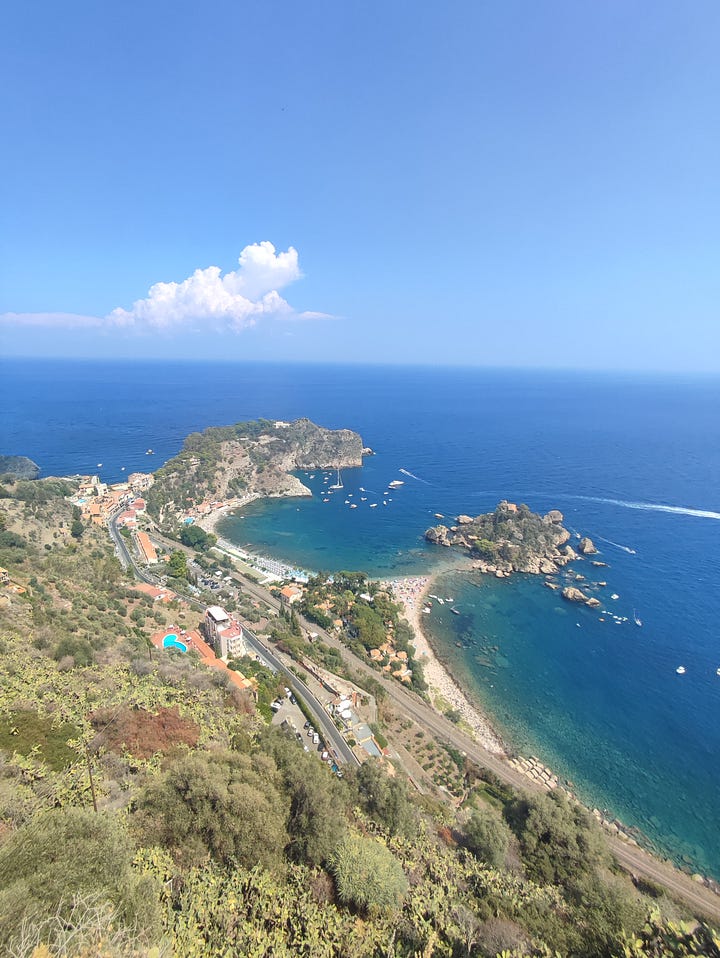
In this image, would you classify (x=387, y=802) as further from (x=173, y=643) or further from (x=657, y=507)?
(x=657, y=507)

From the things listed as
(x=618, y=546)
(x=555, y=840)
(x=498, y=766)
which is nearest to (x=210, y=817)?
(x=555, y=840)

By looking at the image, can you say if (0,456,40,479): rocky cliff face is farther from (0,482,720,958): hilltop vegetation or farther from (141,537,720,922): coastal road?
(0,482,720,958): hilltop vegetation

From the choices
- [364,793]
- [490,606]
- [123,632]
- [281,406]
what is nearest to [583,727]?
[490,606]

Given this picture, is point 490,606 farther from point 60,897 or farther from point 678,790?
point 60,897

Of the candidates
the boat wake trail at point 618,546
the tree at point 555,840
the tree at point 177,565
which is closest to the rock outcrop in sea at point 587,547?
the boat wake trail at point 618,546

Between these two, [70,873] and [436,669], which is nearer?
[70,873]

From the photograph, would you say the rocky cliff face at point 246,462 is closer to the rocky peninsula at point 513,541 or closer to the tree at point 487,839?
the rocky peninsula at point 513,541
